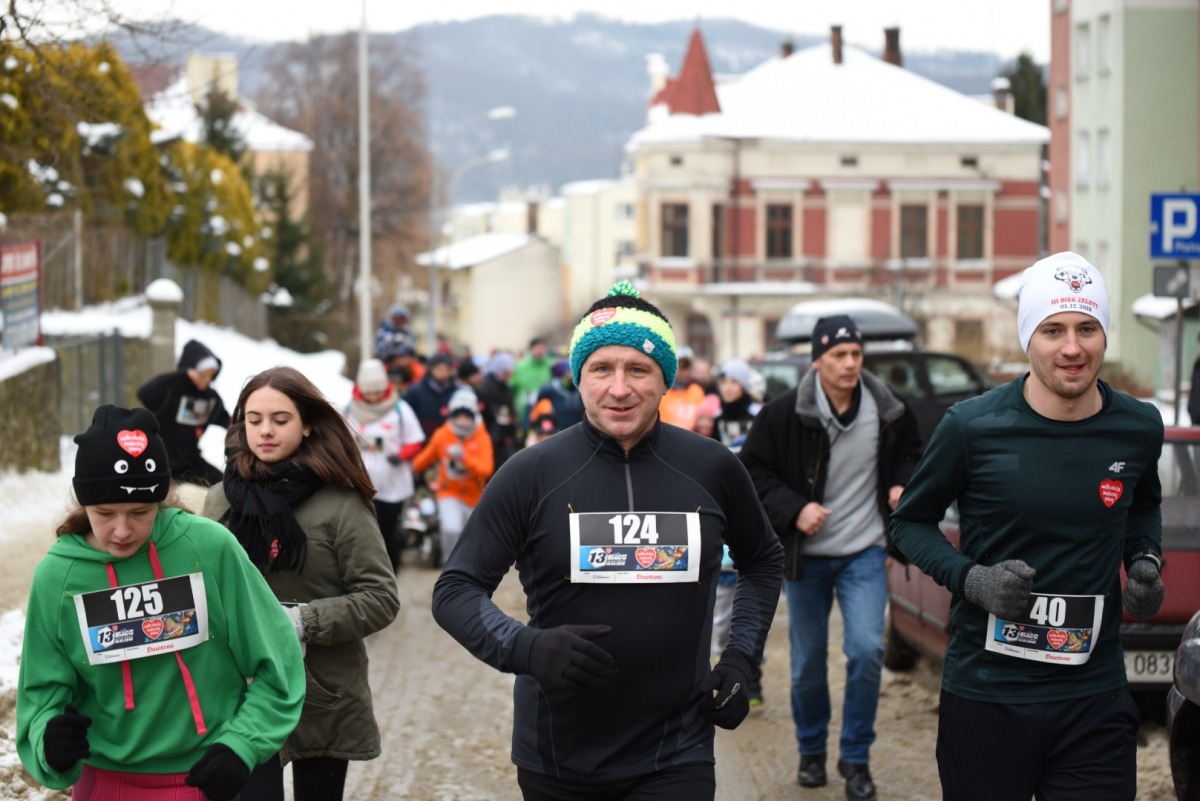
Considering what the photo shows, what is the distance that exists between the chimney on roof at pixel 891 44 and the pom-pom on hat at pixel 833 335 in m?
72.6

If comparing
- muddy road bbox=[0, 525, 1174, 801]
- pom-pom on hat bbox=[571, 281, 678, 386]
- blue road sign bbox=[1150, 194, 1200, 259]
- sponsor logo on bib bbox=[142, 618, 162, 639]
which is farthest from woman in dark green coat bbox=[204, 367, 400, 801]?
blue road sign bbox=[1150, 194, 1200, 259]

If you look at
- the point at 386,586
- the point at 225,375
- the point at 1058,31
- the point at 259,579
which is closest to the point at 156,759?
the point at 259,579

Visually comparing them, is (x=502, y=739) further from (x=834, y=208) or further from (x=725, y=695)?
(x=834, y=208)

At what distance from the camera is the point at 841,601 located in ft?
25.5

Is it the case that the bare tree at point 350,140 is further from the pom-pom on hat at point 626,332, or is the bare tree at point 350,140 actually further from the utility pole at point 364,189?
the pom-pom on hat at point 626,332

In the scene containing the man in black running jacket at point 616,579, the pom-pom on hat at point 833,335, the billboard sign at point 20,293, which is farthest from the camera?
the billboard sign at point 20,293

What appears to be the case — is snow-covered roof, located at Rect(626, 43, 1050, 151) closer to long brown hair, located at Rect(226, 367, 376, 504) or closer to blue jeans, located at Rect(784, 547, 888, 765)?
blue jeans, located at Rect(784, 547, 888, 765)

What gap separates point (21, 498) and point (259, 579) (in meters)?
10.4

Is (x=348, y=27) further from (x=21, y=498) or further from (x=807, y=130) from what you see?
(x=21, y=498)

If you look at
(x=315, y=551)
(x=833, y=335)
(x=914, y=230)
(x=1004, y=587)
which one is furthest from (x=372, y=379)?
(x=914, y=230)

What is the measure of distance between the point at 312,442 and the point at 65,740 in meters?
1.69

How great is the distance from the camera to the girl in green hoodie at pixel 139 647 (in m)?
4.13

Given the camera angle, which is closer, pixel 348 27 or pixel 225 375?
pixel 225 375

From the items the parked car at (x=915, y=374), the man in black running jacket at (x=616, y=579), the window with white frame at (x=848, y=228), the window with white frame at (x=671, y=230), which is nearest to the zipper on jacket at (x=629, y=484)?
the man in black running jacket at (x=616, y=579)
